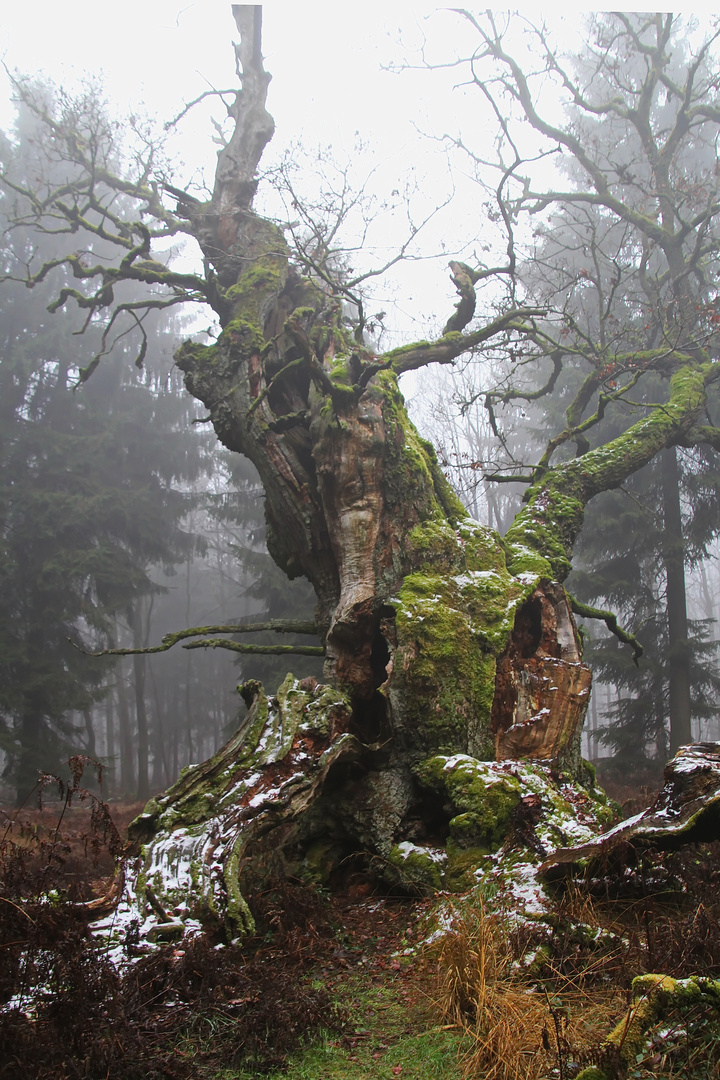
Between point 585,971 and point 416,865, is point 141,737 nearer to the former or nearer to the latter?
point 416,865

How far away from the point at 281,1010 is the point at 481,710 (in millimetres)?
3279

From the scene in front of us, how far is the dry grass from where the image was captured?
92.4 inches

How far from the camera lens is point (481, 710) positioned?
577 cm

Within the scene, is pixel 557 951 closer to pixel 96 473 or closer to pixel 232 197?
pixel 232 197

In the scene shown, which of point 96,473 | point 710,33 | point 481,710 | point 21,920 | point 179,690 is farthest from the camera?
point 179,690

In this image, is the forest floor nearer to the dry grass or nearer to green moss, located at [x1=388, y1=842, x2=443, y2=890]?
the dry grass

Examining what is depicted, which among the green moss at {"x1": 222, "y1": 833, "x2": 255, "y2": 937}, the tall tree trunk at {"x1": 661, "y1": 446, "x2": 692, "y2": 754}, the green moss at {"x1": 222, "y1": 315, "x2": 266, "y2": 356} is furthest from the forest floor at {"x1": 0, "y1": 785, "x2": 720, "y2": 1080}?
the tall tree trunk at {"x1": 661, "y1": 446, "x2": 692, "y2": 754}

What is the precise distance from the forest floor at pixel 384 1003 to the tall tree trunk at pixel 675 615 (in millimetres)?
10394

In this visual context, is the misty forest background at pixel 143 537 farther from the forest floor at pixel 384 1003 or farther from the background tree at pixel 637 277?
the forest floor at pixel 384 1003

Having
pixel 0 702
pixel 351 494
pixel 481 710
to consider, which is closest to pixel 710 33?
pixel 351 494

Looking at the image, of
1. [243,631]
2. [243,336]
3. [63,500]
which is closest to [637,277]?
[243,336]

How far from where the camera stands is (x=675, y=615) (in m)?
13.9

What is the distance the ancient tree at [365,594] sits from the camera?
4922 millimetres

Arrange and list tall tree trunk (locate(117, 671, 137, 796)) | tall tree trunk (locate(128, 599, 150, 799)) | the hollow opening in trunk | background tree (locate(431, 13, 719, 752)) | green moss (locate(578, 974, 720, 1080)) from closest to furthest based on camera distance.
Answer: green moss (locate(578, 974, 720, 1080)) → the hollow opening in trunk → background tree (locate(431, 13, 719, 752)) → tall tree trunk (locate(128, 599, 150, 799)) → tall tree trunk (locate(117, 671, 137, 796))
